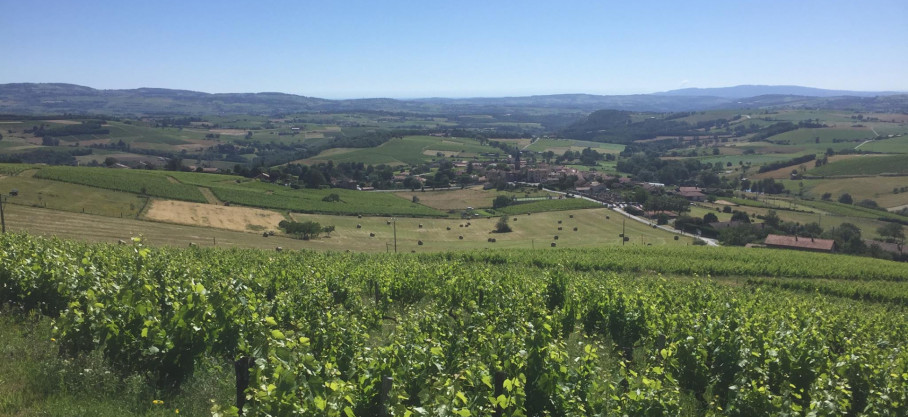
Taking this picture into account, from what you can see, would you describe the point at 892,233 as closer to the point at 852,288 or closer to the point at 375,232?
the point at 852,288

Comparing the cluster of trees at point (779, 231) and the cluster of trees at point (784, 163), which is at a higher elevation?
the cluster of trees at point (784, 163)

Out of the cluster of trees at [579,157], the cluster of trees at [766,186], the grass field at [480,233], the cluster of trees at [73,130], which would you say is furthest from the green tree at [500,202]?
the cluster of trees at [73,130]

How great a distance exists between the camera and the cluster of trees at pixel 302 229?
6058cm

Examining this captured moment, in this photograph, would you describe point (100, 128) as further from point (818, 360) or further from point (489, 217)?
point (818, 360)

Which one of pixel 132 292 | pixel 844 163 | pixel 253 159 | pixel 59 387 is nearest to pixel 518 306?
pixel 132 292

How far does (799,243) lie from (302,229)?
195 feet

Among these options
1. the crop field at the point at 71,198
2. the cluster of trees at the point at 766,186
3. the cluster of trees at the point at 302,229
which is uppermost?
the crop field at the point at 71,198

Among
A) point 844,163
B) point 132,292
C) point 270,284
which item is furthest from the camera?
point 844,163

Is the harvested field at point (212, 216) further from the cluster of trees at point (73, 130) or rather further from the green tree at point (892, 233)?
the cluster of trees at point (73, 130)

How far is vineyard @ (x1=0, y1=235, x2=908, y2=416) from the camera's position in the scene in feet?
24.9

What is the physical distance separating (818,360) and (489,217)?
72.4 metres

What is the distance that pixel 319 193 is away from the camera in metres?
93.6

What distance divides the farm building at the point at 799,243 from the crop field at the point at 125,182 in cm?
7328

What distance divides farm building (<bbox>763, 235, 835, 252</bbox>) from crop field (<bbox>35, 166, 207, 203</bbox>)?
73.3 metres
